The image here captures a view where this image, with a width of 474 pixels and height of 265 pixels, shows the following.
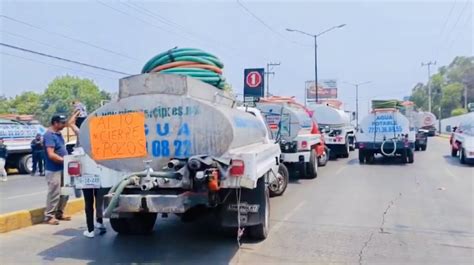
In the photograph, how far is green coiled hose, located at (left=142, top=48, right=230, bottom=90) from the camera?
6715 millimetres

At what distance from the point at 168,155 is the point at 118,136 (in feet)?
2.34

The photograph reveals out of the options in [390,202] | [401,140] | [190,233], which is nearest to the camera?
[190,233]

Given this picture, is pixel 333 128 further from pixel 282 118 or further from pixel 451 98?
pixel 451 98

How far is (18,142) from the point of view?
1831cm

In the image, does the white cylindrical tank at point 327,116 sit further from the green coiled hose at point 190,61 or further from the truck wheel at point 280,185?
the green coiled hose at point 190,61

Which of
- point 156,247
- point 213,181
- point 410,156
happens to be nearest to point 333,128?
point 410,156

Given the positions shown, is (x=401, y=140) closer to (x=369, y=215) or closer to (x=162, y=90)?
(x=369, y=215)

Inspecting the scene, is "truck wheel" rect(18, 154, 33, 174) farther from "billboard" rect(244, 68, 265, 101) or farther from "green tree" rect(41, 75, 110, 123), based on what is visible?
"green tree" rect(41, 75, 110, 123)

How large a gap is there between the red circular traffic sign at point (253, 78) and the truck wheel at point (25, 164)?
10.2 metres

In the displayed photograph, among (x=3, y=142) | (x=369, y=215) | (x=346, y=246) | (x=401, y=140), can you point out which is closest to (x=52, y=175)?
(x=346, y=246)

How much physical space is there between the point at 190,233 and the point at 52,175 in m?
2.47

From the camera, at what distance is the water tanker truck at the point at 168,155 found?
5383 mm

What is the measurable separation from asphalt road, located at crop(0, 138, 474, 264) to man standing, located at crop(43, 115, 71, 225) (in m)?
0.34

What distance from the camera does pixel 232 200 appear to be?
20.7 feet
